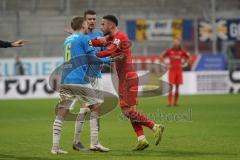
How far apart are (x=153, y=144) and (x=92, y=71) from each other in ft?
6.12

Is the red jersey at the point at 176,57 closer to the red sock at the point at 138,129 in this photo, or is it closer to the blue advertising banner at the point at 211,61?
the blue advertising banner at the point at 211,61

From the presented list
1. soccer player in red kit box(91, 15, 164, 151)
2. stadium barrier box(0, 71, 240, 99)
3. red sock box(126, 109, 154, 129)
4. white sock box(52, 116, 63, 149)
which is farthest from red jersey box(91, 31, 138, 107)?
stadium barrier box(0, 71, 240, 99)

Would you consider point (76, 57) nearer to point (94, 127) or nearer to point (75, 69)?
point (75, 69)

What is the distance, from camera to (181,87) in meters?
31.9

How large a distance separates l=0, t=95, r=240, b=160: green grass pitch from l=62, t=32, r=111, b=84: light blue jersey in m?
1.29

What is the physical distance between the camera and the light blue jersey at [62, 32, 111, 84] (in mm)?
11109

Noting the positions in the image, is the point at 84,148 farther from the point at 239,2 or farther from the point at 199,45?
the point at 239,2

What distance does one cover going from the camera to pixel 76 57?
36.5 ft

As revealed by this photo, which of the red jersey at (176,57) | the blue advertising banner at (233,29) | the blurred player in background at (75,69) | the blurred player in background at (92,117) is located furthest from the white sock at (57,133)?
the blue advertising banner at (233,29)

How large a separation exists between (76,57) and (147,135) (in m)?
3.47

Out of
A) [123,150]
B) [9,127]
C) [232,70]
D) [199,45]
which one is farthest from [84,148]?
[199,45]

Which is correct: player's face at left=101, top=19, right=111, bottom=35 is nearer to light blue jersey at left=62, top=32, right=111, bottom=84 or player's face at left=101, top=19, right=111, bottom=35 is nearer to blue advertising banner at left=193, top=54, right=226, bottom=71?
light blue jersey at left=62, top=32, right=111, bottom=84

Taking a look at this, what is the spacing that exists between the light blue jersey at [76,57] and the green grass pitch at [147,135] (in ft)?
4.23

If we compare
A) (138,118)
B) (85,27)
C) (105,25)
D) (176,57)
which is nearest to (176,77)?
(176,57)
